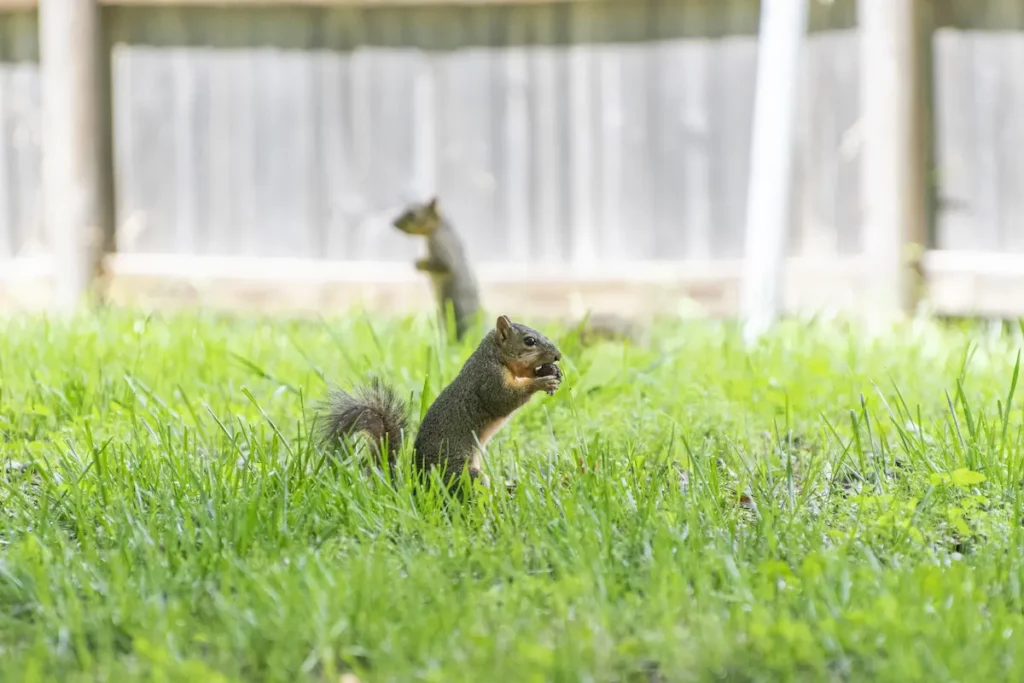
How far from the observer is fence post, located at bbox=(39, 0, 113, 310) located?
6.97 meters

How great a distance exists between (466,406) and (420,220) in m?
2.35

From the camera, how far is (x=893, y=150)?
20.9 ft

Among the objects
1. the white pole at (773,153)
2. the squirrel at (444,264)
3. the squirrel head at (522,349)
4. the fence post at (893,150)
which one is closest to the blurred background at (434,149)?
the fence post at (893,150)

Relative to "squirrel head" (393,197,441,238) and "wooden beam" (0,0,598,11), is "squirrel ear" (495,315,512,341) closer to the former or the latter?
"squirrel head" (393,197,441,238)

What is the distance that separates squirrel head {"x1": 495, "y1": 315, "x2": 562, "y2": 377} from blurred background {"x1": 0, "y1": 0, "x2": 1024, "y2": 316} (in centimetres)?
373

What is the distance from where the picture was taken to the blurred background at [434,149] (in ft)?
22.6

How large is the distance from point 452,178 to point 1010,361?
3.63 m

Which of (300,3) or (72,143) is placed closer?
(72,143)

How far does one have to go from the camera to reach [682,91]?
7062 mm

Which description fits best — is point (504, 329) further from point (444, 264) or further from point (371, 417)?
point (444, 264)

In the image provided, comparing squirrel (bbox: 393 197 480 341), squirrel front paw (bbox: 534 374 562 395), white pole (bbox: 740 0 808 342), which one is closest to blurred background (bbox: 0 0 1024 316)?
white pole (bbox: 740 0 808 342)

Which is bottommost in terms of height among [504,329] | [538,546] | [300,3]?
[538,546]

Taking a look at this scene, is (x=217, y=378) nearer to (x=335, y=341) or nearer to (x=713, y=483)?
(x=335, y=341)

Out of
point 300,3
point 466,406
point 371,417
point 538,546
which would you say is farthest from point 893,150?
point 538,546
